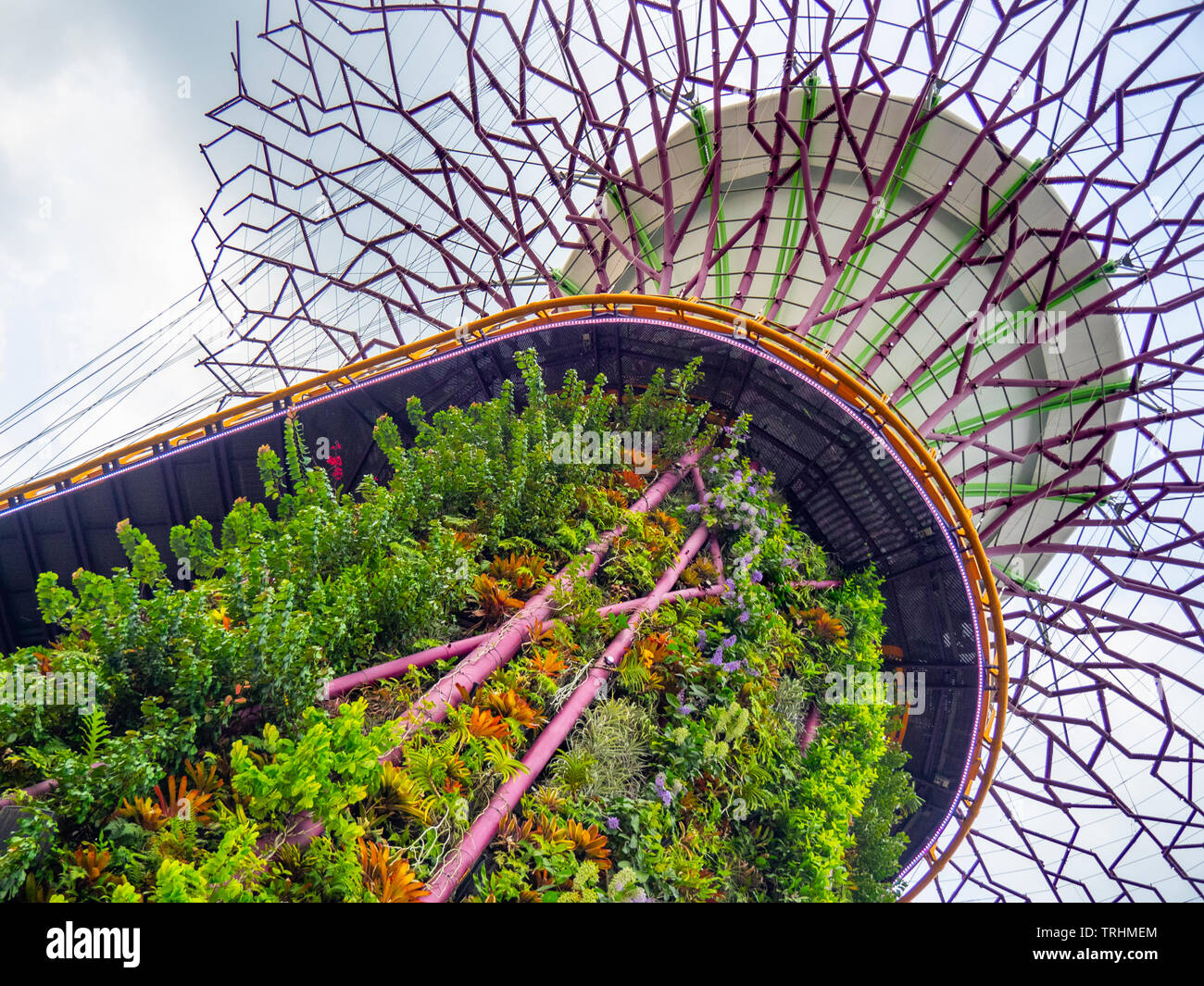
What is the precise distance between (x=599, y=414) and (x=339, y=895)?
264 inches

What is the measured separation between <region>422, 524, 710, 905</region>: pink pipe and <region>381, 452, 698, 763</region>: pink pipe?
2.41 feet

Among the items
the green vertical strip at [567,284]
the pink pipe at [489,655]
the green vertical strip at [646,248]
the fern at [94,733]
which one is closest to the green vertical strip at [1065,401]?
the green vertical strip at [646,248]

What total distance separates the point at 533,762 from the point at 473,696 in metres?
0.76

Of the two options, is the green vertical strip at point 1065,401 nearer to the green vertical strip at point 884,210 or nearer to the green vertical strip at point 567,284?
the green vertical strip at point 884,210

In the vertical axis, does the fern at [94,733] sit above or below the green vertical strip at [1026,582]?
below

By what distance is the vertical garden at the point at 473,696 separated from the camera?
12.8 feet

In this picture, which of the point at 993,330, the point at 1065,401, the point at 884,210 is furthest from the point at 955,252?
the point at 1065,401

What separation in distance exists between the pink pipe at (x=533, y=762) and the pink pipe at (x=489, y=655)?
2.41ft

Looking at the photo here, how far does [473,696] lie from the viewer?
5770mm

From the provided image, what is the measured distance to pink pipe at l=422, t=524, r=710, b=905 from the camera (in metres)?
4.45

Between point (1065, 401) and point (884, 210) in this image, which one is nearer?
point (884, 210)

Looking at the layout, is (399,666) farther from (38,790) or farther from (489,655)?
(38,790)
